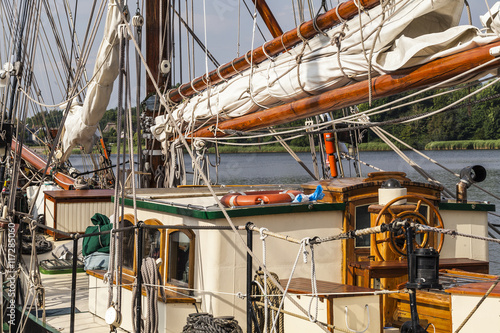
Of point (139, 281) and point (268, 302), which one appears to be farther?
point (139, 281)

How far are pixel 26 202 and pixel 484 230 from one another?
1057cm

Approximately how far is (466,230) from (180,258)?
10.5 feet

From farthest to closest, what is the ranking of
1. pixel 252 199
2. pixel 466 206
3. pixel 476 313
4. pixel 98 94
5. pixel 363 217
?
pixel 98 94
pixel 466 206
pixel 363 217
pixel 252 199
pixel 476 313

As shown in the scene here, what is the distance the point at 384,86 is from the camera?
5.50m

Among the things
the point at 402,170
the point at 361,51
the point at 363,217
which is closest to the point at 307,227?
the point at 363,217

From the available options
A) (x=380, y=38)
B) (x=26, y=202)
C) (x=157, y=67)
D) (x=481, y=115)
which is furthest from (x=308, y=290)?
(x=481, y=115)

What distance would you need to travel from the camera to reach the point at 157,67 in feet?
35.3

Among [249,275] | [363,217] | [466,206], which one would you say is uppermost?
[466,206]

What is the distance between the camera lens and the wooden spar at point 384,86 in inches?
191

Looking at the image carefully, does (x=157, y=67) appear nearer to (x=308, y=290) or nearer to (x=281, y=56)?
(x=281, y=56)

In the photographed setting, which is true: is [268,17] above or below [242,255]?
above

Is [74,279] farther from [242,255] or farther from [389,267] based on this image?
[389,267]

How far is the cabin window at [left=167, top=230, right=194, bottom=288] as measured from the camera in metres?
6.31

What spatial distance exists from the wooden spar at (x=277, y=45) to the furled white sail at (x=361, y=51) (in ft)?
0.27
